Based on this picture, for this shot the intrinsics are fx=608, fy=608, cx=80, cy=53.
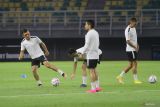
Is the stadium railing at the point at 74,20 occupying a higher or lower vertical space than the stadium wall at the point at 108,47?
higher

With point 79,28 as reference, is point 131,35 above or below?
above

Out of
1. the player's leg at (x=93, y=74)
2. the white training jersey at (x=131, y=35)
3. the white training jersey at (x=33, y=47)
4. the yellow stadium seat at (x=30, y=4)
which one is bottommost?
the player's leg at (x=93, y=74)

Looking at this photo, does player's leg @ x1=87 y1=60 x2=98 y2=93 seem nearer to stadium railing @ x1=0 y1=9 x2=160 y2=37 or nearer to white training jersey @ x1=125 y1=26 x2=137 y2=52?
white training jersey @ x1=125 y1=26 x2=137 y2=52

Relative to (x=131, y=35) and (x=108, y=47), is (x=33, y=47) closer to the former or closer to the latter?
(x=131, y=35)

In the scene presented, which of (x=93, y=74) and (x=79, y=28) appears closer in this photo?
(x=93, y=74)

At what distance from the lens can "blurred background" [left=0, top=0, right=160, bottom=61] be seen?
4656 cm

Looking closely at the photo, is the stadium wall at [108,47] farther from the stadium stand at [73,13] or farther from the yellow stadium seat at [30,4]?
the yellow stadium seat at [30,4]

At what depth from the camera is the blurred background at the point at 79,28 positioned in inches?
1833

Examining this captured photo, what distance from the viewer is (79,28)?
47094 millimetres

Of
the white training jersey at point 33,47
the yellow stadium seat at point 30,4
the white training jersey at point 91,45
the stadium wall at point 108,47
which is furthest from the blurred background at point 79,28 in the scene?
the white training jersey at point 91,45

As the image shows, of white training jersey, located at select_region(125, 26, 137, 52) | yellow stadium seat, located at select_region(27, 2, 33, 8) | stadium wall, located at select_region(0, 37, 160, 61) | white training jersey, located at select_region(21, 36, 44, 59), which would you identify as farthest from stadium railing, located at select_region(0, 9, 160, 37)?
white training jersey, located at select_region(21, 36, 44, 59)

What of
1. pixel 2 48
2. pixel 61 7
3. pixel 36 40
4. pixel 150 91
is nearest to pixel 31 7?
pixel 61 7

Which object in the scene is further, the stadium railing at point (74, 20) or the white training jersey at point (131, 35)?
the stadium railing at point (74, 20)

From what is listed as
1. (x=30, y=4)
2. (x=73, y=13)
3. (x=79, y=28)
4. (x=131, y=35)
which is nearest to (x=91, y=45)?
(x=131, y=35)
